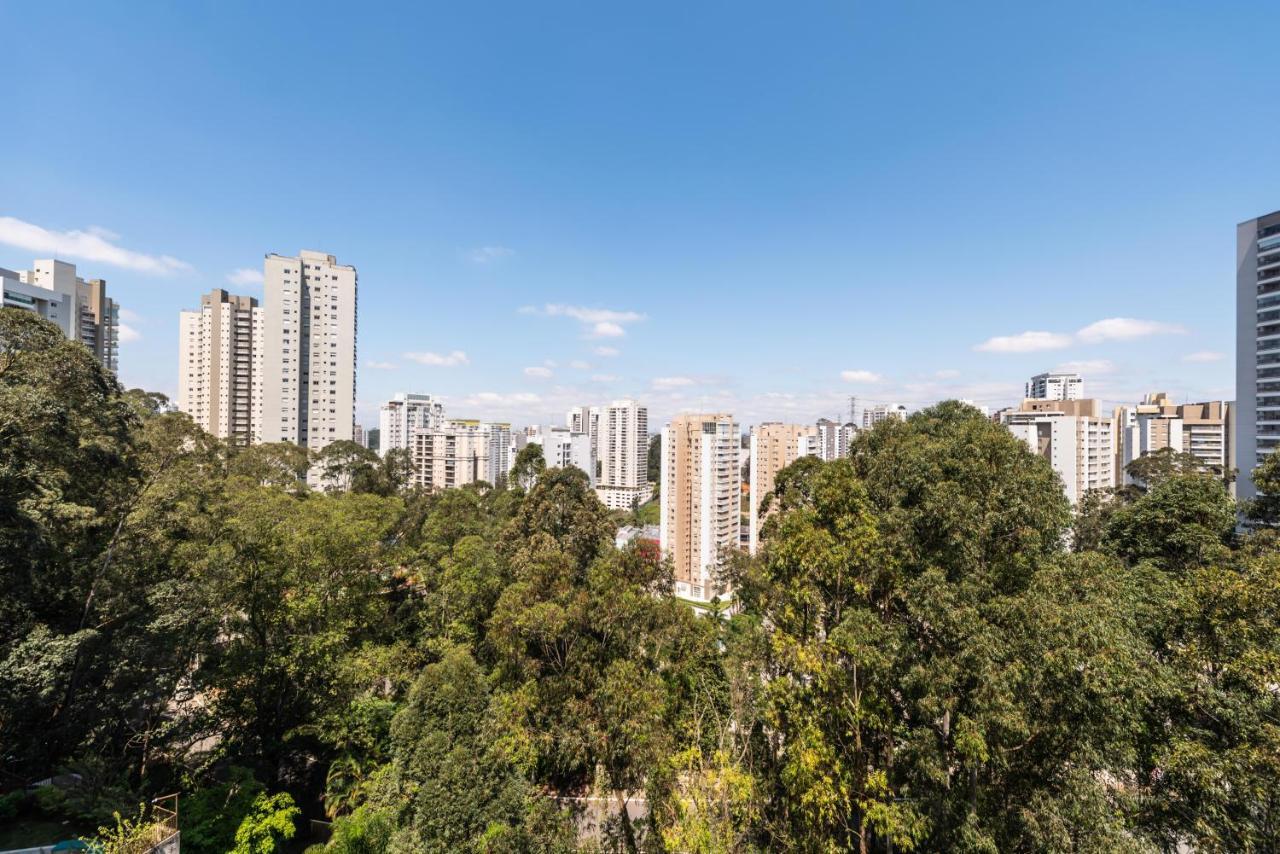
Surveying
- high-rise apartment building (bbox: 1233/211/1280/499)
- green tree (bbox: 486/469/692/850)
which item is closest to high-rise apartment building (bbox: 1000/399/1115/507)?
high-rise apartment building (bbox: 1233/211/1280/499)

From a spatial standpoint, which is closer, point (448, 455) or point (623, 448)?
point (448, 455)

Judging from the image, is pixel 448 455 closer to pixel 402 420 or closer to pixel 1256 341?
pixel 402 420

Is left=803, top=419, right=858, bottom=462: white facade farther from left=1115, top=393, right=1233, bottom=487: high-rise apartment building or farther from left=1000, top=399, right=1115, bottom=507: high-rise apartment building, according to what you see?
left=1115, top=393, right=1233, bottom=487: high-rise apartment building

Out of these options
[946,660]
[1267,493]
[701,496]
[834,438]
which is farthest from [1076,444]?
[946,660]

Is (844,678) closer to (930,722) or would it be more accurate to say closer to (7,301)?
(930,722)

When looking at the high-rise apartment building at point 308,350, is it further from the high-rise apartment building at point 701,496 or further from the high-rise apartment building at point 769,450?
the high-rise apartment building at point 769,450

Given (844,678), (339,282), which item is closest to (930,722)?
(844,678)

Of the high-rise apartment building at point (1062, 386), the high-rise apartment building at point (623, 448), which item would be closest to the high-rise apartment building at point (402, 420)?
the high-rise apartment building at point (623, 448)
